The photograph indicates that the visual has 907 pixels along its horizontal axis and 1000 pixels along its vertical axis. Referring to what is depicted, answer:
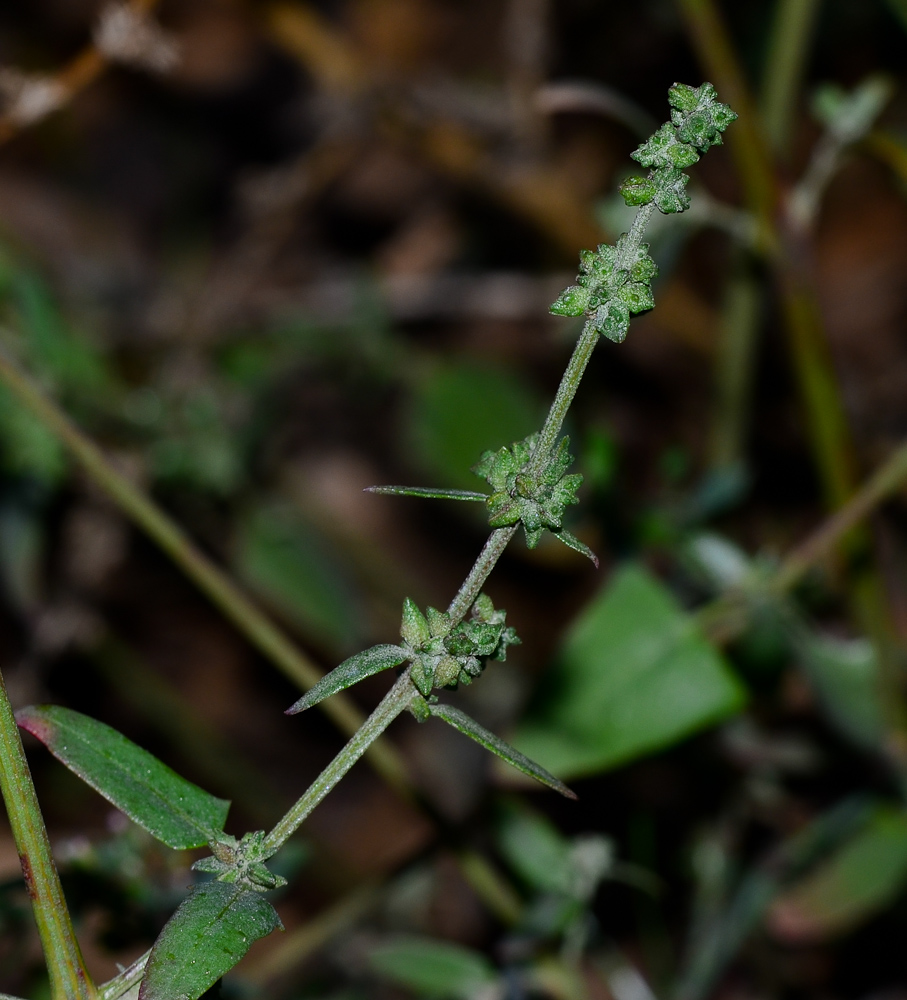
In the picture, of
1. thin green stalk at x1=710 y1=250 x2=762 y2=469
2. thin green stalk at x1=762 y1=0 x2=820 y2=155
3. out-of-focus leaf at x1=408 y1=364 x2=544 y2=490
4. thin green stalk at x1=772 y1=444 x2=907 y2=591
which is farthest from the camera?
out-of-focus leaf at x1=408 y1=364 x2=544 y2=490

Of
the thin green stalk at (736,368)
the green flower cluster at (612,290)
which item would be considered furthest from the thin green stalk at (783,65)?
the green flower cluster at (612,290)

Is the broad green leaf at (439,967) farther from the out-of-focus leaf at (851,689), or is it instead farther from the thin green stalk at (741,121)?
the thin green stalk at (741,121)

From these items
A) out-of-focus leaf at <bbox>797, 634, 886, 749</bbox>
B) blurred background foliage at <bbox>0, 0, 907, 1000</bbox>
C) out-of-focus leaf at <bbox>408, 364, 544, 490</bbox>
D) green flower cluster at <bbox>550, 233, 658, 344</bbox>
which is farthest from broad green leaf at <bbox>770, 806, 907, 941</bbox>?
green flower cluster at <bbox>550, 233, 658, 344</bbox>

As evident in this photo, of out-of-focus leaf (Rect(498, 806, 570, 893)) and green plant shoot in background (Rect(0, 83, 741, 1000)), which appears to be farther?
out-of-focus leaf (Rect(498, 806, 570, 893))

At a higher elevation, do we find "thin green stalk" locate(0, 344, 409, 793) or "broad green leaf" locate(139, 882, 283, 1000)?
"thin green stalk" locate(0, 344, 409, 793)

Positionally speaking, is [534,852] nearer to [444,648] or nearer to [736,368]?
[444,648]

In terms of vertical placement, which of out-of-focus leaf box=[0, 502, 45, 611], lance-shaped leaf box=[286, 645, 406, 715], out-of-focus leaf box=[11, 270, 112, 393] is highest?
out-of-focus leaf box=[11, 270, 112, 393]

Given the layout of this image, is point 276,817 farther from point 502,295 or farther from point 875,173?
point 875,173

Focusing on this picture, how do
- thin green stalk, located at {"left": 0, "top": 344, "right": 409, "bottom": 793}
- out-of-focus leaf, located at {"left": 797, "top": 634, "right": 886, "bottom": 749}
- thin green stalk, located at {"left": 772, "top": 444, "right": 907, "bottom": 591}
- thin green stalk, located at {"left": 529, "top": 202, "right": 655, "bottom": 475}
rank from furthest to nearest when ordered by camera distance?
out-of-focus leaf, located at {"left": 797, "top": 634, "right": 886, "bottom": 749} → thin green stalk, located at {"left": 772, "top": 444, "right": 907, "bottom": 591} → thin green stalk, located at {"left": 0, "top": 344, "right": 409, "bottom": 793} → thin green stalk, located at {"left": 529, "top": 202, "right": 655, "bottom": 475}

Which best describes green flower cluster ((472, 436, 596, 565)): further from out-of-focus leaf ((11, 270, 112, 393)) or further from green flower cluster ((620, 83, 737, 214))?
out-of-focus leaf ((11, 270, 112, 393))
